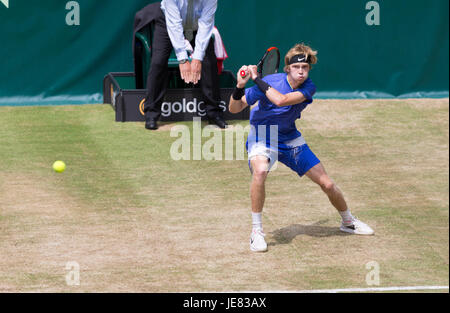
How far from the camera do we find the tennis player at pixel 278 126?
20.5 ft

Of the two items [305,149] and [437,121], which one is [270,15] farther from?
[305,149]

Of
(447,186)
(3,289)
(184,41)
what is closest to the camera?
(3,289)

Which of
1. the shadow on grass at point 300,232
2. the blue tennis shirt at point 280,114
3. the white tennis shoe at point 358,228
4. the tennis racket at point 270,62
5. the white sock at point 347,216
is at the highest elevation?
the tennis racket at point 270,62

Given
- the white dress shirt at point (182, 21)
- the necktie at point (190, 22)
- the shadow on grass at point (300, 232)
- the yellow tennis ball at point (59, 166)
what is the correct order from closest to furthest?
the shadow on grass at point (300, 232), the yellow tennis ball at point (59, 166), the white dress shirt at point (182, 21), the necktie at point (190, 22)

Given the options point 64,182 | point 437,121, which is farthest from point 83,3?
point 437,121

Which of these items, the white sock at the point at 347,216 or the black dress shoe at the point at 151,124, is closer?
the white sock at the point at 347,216

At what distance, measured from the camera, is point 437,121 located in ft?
33.5

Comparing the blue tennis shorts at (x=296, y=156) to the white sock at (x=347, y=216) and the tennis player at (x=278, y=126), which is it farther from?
the white sock at (x=347, y=216)

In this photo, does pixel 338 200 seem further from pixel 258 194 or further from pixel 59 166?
pixel 59 166

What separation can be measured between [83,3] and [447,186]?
17.3 ft

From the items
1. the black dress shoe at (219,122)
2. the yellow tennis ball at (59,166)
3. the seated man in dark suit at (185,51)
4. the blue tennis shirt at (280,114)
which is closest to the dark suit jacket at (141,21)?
the seated man in dark suit at (185,51)

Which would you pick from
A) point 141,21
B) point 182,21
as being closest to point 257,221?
point 182,21

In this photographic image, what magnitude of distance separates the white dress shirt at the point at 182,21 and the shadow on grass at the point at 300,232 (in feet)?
10.2

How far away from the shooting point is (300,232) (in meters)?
6.70
